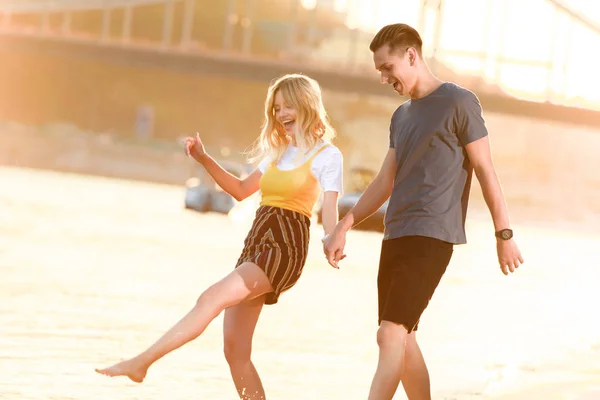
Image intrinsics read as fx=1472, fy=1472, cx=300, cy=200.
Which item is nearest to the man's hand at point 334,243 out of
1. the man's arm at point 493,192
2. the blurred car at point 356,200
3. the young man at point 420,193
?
the young man at point 420,193

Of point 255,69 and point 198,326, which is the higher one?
point 198,326

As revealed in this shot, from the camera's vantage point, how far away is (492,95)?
5978 centimetres

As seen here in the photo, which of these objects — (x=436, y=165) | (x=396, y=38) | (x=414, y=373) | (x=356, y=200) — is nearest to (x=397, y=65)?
(x=396, y=38)

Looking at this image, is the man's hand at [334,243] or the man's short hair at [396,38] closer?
the man's short hair at [396,38]

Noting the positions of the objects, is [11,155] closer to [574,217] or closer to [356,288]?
[574,217]

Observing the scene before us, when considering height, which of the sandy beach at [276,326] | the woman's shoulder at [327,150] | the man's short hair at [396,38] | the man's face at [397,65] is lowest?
the sandy beach at [276,326]

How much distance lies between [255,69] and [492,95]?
1016 centimetres

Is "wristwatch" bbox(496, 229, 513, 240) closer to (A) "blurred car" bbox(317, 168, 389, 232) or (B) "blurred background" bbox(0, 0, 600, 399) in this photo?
(B) "blurred background" bbox(0, 0, 600, 399)

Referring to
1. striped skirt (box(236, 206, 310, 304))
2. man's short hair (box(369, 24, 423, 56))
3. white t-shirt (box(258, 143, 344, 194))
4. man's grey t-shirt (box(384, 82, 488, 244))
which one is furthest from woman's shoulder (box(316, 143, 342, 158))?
man's short hair (box(369, 24, 423, 56))

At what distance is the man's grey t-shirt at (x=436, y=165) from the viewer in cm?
493

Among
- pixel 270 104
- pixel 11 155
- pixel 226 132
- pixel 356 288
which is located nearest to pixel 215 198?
pixel 356 288

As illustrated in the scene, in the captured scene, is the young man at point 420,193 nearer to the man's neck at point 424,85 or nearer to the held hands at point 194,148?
the man's neck at point 424,85

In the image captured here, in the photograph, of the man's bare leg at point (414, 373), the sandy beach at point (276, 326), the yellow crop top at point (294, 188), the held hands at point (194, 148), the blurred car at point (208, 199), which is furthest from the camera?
the blurred car at point (208, 199)

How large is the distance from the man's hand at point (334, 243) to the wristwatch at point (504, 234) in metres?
0.53
